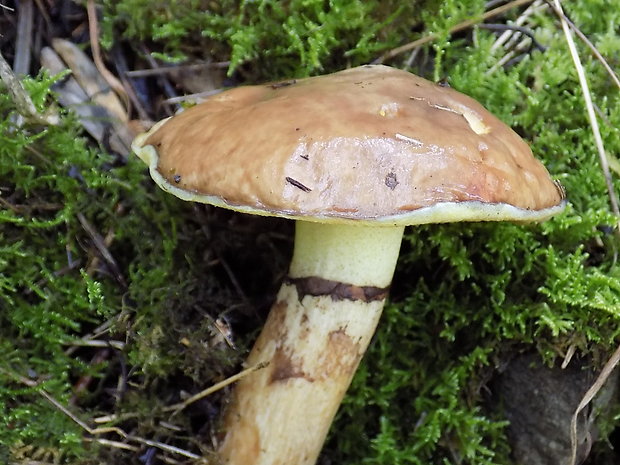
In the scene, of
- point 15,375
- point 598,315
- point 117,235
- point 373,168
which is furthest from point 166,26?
point 598,315

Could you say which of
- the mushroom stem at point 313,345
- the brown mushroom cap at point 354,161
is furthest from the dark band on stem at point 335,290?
the brown mushroom cap at point 354,161

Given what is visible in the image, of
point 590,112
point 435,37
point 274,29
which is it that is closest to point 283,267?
point 274,29

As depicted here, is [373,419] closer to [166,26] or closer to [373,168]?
[373,168]

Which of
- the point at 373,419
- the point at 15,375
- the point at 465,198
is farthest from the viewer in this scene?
the point at 373,419

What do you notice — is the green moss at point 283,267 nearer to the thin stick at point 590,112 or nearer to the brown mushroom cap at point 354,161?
the thin stick at point 590,112

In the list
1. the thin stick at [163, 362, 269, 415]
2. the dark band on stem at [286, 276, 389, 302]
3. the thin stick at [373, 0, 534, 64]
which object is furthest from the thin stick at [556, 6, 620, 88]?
the thin stick at [163, 362, 269, 415]

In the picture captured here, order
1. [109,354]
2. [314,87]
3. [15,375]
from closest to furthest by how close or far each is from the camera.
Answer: [314,87], [15,375], [109,354]
